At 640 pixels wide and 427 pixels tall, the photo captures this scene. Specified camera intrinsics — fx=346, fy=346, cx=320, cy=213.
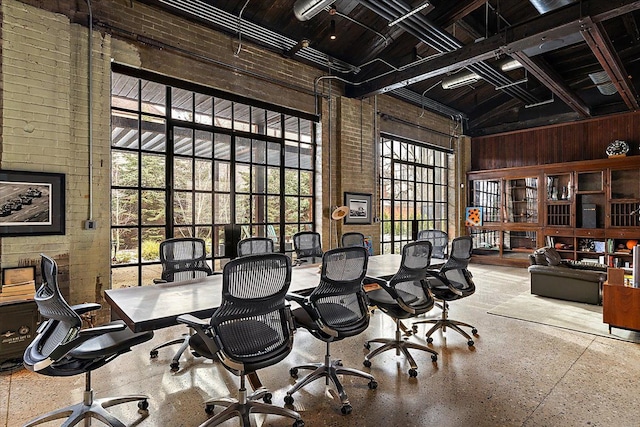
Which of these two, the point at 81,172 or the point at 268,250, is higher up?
the point at 81,172

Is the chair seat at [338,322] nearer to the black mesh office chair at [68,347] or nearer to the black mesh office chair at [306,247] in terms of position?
the black mesh office chair at [68,347]

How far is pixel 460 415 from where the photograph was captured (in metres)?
2.34

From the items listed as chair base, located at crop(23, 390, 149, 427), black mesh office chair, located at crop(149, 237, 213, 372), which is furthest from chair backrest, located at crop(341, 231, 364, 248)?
chair base, located at crop(23, 390, 149, 427)

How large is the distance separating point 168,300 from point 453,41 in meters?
4.95

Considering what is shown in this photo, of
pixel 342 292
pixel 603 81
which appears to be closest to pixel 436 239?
pixel 342 292

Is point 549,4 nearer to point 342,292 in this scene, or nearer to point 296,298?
point 342,292

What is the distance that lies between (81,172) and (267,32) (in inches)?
121

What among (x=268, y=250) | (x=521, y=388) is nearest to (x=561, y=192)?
(x=521, y=388)

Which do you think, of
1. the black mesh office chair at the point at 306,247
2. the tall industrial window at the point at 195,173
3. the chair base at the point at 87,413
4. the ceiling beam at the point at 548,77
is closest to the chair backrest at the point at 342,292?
the chair base at the point at 87,413

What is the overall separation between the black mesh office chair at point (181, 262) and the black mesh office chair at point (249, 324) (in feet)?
4.45

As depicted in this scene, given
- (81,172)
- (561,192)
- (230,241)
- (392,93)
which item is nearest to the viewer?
(81,172)

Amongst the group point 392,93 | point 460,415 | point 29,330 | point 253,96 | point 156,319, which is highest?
point 392,93

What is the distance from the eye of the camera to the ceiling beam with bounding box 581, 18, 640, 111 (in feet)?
13.7

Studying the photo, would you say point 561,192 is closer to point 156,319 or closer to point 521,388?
point 521,388
